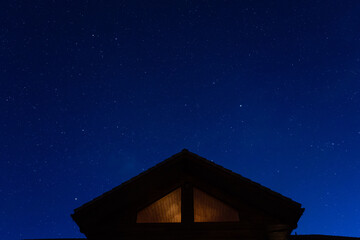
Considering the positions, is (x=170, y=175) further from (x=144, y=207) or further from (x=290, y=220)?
(x=290, y=220)

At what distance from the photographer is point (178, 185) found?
33.0 feet

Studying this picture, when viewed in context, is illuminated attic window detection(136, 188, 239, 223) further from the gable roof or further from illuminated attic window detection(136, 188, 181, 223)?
the gable roof

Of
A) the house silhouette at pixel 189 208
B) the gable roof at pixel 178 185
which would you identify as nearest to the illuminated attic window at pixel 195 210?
the house silhouette at pixel 189 208

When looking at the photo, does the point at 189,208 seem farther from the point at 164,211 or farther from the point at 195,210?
the point at 164,211

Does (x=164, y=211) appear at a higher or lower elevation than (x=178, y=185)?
lower

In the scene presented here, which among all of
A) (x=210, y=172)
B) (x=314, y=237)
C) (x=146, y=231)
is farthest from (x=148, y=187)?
(x=314, y=237)

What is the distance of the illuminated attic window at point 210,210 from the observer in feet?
30.5

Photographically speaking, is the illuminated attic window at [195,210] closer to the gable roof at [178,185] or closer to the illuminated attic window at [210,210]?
the illuminated attic window at [210,210]

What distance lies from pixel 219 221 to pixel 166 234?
5.04 ft

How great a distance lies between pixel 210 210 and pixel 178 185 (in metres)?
1.25

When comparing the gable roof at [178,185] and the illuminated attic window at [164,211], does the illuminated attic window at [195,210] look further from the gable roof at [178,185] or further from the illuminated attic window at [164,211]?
the gable roof at [178,185]

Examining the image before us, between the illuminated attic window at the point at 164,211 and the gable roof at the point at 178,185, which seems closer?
the gable roof at the point at 178,185

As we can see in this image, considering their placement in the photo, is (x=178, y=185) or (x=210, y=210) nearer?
(x=210, y=210)

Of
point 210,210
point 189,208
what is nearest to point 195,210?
point 189,208
